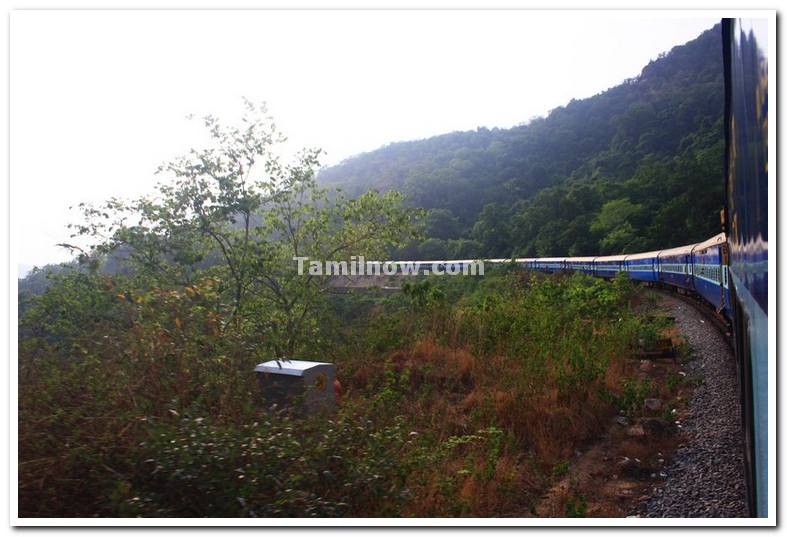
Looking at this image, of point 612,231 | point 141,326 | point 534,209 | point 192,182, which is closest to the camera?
point 141,326

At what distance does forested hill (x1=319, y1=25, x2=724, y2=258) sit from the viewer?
84.8 feet

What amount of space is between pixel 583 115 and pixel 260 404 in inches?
1744

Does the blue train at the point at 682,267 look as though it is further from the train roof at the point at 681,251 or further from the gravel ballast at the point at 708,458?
the gravel ballast at the point at 708,458

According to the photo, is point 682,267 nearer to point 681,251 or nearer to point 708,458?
point 681,251

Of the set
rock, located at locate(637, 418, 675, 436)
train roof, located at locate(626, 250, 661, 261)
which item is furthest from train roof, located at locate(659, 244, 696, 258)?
rock, located at locate(637, 418, 675, 436)

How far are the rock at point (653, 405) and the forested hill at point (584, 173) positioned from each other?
50.6 feet

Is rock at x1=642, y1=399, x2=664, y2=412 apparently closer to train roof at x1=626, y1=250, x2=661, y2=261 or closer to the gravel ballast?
the gravel ballast

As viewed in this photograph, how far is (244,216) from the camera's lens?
25.1ft

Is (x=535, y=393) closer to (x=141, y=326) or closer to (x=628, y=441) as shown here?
(x=628, y=441)

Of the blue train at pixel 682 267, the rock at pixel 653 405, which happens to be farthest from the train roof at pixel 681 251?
the rock at pixel 653 405

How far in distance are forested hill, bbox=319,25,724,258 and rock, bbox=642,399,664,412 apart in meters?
15.4

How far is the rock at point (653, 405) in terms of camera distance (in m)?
5.34
